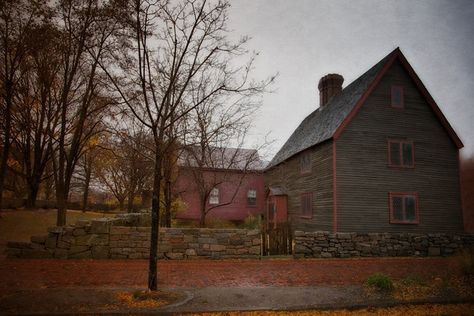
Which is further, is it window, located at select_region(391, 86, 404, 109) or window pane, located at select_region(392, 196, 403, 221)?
window, located at select_region(391, 86, 404, 109)

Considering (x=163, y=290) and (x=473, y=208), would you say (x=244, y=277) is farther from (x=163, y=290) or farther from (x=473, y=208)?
(x=473, y=208)

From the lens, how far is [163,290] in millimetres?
7246

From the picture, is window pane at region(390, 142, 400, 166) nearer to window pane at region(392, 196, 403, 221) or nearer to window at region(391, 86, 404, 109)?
window pane at region(392, 196, 403, 221)

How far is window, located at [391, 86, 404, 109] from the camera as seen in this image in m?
18.5

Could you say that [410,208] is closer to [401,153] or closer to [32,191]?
[401,153]

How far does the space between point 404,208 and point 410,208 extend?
399 millimetres

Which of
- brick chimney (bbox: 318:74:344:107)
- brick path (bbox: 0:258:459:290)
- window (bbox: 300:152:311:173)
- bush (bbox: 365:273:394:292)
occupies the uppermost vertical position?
brick chimney (bbox: 318:74:344:107)

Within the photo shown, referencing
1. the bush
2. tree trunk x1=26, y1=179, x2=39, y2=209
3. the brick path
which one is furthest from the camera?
tree trunk x1=26, y1=179, x2=39, y2=209

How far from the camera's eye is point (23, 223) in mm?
19703

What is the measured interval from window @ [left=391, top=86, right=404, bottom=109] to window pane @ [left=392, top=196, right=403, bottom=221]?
5382mm

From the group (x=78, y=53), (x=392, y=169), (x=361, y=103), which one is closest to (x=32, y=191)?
(x=78, y=53)

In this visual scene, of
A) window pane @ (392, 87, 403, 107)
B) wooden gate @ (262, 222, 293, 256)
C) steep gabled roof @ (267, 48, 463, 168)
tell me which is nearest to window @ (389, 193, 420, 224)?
steep gabled roof @ (267, 48, 463, 168)

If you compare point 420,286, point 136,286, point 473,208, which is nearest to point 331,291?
Answer: point 420,286

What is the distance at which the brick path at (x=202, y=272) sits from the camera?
26.4 feet
